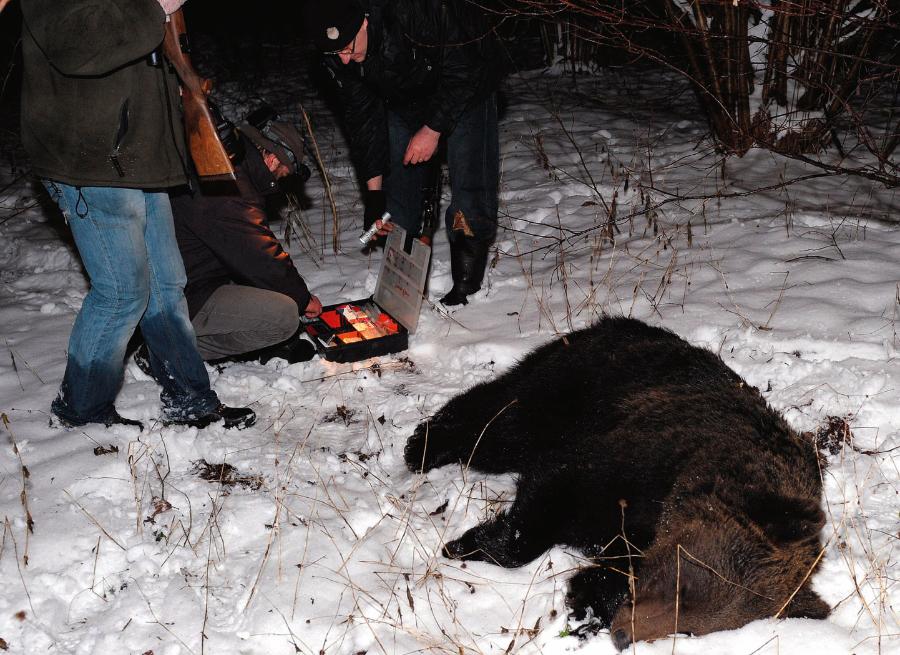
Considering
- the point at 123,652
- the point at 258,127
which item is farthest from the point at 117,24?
the point at 123,652

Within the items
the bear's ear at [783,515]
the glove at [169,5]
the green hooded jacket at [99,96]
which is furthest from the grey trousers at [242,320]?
the bear's ear at [783,515]

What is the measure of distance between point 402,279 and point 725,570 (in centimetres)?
262

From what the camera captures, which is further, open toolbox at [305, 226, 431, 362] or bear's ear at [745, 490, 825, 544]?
open toolbox at [305, 226, 431, 362]

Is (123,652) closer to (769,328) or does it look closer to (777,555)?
(777,555)

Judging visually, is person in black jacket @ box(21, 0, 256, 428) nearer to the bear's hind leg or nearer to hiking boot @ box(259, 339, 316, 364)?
hiking boot @ box(259, 339, 316, 364)

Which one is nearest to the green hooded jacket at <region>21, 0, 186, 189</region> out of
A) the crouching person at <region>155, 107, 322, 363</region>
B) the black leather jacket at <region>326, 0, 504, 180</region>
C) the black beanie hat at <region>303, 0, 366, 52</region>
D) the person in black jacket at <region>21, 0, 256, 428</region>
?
the person in black jacket at <region>21, 0, 256, 428</region>

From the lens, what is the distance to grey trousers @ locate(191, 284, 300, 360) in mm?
4516

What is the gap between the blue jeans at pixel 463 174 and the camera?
4.85m

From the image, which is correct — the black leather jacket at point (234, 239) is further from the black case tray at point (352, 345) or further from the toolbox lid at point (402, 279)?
the toolbox lid at point (402, 279)

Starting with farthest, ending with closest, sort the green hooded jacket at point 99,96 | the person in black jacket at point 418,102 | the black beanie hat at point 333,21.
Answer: the person in black jacket at point 418,102, the black beanie hat at point 333,21, the green hooded jacket at point 99,96

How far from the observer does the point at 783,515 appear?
3004 millimetres

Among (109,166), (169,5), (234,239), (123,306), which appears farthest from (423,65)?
(123,306)

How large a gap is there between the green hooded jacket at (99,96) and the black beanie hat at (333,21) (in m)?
1.14

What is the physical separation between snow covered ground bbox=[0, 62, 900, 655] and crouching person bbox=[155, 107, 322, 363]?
0.19 meters
